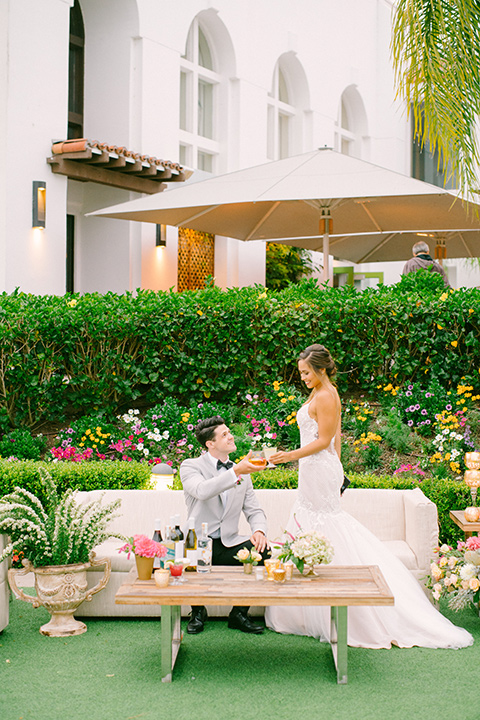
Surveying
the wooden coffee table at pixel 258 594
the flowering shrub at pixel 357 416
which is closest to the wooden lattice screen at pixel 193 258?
the flowering shrub at pixel 357 416

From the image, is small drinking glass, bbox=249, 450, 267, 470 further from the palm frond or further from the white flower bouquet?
the palm frond

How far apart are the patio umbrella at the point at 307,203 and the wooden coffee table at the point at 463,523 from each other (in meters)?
3.75

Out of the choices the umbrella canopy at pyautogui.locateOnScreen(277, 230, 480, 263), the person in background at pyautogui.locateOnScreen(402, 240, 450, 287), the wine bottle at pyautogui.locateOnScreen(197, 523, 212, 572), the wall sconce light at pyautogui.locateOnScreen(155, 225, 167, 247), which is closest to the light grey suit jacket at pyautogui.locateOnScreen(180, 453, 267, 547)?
the wine bottle at pyautogui.locateOnScreen(197, 523, 212, 572)

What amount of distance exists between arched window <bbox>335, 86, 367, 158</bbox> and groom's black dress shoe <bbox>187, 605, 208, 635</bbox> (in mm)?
14991

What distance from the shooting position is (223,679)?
466cm

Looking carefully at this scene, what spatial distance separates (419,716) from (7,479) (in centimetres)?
389

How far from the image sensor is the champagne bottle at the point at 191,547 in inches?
200

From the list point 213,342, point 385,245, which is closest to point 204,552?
point 213,342

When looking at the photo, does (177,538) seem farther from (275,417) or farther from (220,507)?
(275,417)

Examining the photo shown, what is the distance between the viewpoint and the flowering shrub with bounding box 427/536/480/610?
207 inches

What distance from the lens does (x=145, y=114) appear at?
1301 centimetres

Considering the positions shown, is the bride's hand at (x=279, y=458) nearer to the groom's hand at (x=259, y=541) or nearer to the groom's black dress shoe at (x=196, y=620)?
the groom's hand at (x=259, y=541)

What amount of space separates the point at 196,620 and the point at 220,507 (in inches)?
29.8

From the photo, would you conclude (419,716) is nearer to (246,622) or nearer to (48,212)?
(246,622)
